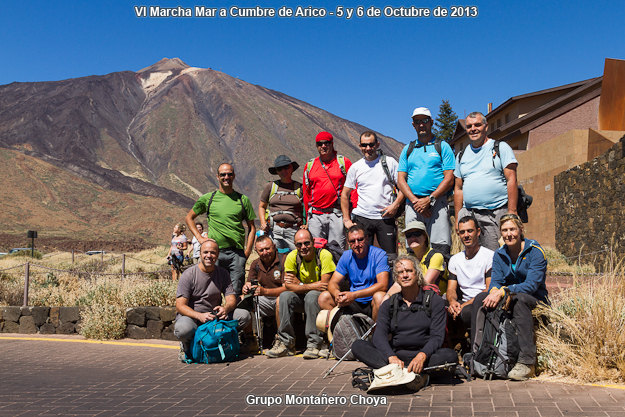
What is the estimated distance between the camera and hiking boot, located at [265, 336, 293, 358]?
7445mm

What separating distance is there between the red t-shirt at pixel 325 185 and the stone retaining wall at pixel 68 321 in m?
2.71

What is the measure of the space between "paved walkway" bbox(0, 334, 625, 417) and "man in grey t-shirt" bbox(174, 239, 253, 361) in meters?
0.44

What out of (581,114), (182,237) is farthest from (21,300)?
(581,114)

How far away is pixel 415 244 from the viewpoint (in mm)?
6973

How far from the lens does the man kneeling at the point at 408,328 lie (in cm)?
572

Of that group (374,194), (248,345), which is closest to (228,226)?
(248,345)

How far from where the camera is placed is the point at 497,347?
19.2 feet

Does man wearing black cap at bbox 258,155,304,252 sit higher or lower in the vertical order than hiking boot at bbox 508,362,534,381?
higher

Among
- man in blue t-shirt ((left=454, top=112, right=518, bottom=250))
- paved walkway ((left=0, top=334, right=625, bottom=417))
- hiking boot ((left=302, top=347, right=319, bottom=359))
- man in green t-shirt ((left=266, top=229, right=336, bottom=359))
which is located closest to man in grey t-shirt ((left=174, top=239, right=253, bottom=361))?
paved walkway ((left=0, top=334, right=625, bottom=417))

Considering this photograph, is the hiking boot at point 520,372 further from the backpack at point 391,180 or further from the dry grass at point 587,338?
the backpack at point 391,180

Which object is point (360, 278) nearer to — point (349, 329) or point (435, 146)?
point (349, 329)

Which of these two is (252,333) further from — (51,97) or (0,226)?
(51,97)

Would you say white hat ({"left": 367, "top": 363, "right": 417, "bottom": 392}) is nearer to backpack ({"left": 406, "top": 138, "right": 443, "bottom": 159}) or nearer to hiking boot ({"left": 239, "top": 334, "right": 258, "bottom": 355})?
hiking boot ({"left": 239, "top": 334, "right": 258, "bottom": 355})

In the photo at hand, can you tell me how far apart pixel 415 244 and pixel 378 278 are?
0.56 metres
